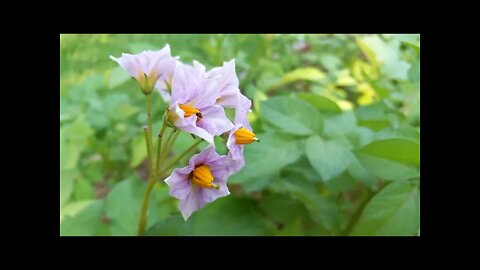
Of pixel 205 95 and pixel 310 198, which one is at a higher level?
pixel 205 95

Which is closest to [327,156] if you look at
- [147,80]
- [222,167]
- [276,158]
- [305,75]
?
[276,158]

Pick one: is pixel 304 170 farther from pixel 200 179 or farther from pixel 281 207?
pixel 200 179

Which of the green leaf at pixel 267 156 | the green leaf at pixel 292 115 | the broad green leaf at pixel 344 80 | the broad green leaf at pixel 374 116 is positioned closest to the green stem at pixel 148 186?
the green leaf at pixel 267 156

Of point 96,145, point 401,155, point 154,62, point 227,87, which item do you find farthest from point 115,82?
point 401,155

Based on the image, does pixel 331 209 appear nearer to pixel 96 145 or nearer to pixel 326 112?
pixel 326 112

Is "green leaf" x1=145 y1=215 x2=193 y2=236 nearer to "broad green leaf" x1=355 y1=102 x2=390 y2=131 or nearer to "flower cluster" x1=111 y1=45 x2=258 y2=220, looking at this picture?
"flower cluster" x1=111 y1=45 x2=258 y2=220

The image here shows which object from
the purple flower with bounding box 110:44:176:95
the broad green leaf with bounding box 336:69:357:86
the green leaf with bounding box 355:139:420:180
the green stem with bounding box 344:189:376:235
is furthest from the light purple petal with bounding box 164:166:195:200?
the broad green leaf with bounding box 336:69:357:86
